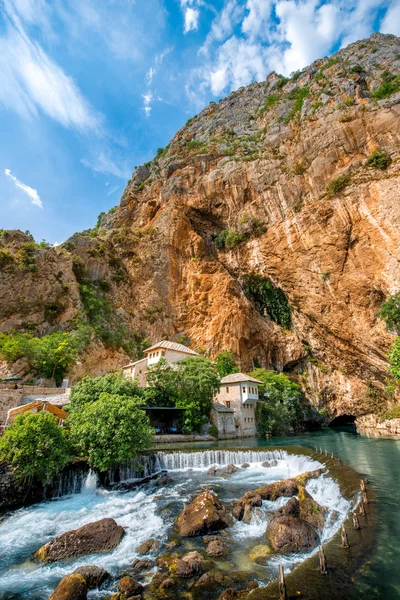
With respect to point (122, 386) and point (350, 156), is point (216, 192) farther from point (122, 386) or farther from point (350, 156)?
point (122, 386)

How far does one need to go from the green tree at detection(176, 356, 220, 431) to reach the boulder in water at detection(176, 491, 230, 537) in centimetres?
1796

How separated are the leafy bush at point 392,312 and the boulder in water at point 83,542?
29.8 metres

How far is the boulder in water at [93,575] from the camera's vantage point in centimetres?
792

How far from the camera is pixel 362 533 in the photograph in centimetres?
972

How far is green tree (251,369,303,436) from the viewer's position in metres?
35.1

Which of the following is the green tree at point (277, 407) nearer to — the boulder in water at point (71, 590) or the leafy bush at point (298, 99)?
the boulder in water at point (71, 590)

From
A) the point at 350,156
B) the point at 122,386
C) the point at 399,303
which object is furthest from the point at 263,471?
the point at 350,156

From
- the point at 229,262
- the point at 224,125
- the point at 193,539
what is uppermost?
the point at 224,125

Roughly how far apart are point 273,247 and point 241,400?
72.9 feet

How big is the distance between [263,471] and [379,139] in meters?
38.2

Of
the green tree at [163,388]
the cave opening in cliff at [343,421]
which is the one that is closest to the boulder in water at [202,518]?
the green tree at [163,388]

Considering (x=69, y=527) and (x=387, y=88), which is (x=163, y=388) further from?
(x=387, y=88)

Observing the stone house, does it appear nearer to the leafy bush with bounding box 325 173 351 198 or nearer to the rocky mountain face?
the rocky mountain face

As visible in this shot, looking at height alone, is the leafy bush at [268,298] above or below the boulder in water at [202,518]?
above
